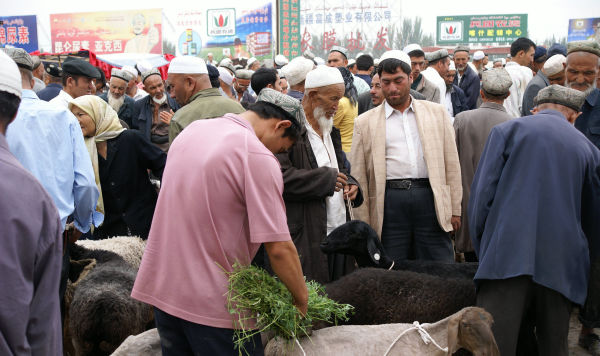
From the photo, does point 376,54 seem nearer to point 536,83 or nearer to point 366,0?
point 366,0

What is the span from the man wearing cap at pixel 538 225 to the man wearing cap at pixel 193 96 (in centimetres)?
213

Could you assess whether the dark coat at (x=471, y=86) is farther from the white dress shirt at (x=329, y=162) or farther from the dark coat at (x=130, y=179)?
the dark coat at (x=130, y=179)

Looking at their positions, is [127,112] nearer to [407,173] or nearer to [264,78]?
[264,78]

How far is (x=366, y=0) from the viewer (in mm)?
31141

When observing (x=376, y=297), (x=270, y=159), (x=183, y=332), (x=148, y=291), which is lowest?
(x=376, y=297)

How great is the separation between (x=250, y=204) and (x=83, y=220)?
7.22 ft

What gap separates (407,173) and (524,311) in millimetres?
1581

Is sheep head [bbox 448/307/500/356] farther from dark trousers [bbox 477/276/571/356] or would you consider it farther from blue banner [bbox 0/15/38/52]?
blue banner [bbox 0/15/38/52]

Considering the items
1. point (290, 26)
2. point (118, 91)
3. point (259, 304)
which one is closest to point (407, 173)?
point (259, 304)

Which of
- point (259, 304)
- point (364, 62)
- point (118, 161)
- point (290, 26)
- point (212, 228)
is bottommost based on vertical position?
point (259, 304)

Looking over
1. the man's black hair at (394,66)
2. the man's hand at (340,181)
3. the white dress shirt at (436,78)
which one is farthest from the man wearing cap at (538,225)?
the white dress shirt at (436,78)

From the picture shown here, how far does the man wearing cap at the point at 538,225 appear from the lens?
3.10m

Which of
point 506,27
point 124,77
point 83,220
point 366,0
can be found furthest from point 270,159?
point 506,27

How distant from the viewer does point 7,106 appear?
1.80 metres
